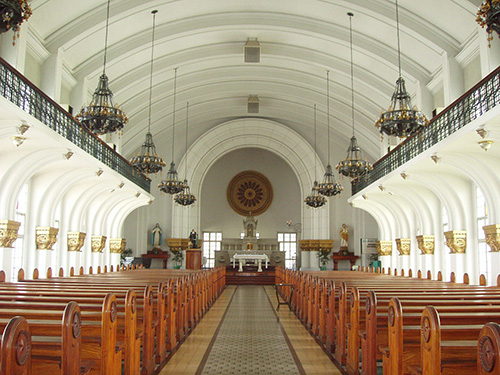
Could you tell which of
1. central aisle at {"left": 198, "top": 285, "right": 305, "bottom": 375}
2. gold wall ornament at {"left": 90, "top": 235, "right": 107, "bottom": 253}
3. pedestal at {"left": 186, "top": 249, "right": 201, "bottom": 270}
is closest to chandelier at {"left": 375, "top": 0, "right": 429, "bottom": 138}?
A: central aisle at {"left": 198, "top": 285, "right": 305, "bottom": 375}

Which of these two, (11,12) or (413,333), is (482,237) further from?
(11,12)

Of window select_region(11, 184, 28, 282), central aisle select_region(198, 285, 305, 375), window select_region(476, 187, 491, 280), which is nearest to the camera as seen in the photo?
central aisle select_region(198, 285, 305, 375)

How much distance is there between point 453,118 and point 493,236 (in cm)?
311

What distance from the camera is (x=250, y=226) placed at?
30672mm

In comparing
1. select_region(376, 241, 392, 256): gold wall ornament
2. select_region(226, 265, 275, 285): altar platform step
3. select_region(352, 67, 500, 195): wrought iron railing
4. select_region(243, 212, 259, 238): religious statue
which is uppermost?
select_region(352, 67, 500, 195): wrought iron railing

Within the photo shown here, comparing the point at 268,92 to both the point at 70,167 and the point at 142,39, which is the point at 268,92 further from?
the point at 70,167

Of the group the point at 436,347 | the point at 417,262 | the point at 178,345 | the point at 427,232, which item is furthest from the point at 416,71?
the point at 436,347

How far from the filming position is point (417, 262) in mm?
19328

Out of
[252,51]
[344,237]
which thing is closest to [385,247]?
[344,237]

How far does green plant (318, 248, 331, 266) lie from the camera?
1117 inches

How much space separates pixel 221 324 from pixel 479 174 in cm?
768

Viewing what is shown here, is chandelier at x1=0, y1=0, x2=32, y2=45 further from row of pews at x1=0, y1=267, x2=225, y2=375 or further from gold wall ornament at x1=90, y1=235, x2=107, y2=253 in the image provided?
gold wall ornament at x1=90, y1=235, x2=107, y2=253

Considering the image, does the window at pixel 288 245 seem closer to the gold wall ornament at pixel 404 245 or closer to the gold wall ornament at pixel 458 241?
the gold wall ornament at pixel 404 245

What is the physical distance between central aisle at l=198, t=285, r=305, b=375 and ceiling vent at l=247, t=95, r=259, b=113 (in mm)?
14902
